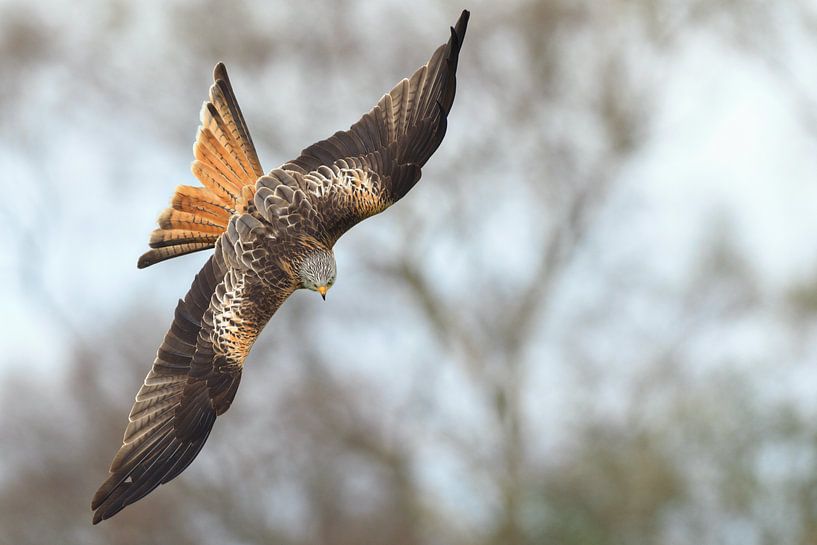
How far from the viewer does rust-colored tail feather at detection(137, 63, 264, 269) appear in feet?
26.7

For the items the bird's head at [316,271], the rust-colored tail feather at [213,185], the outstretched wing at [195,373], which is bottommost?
the outstretched wing at [195,373]

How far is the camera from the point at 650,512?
25016mm

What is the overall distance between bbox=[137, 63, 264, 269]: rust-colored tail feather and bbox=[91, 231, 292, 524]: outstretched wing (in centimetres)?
17

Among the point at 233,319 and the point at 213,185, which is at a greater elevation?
the point at 213,185

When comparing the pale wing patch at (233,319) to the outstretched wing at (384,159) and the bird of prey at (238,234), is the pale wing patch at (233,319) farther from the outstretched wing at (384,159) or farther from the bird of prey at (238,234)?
the outstretched wing at (384,159)

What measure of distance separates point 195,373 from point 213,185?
3.18ft

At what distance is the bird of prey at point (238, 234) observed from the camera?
26.1 feet

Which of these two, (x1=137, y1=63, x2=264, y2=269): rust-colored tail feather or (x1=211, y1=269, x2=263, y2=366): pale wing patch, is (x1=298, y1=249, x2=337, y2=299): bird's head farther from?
(x1=137, y1=63, x2=264, y2=269): rust-colored tail feather

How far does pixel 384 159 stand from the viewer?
823 centimetres

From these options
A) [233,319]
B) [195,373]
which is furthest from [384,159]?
[195,373]

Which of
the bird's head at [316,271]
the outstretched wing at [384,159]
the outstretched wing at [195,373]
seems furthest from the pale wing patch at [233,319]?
the outstretched wing at [384,159]

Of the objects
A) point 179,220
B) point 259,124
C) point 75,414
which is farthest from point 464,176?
point 179,220

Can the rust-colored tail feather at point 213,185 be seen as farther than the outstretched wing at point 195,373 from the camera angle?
Yes

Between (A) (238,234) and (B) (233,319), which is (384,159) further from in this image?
(B) (233,319)
